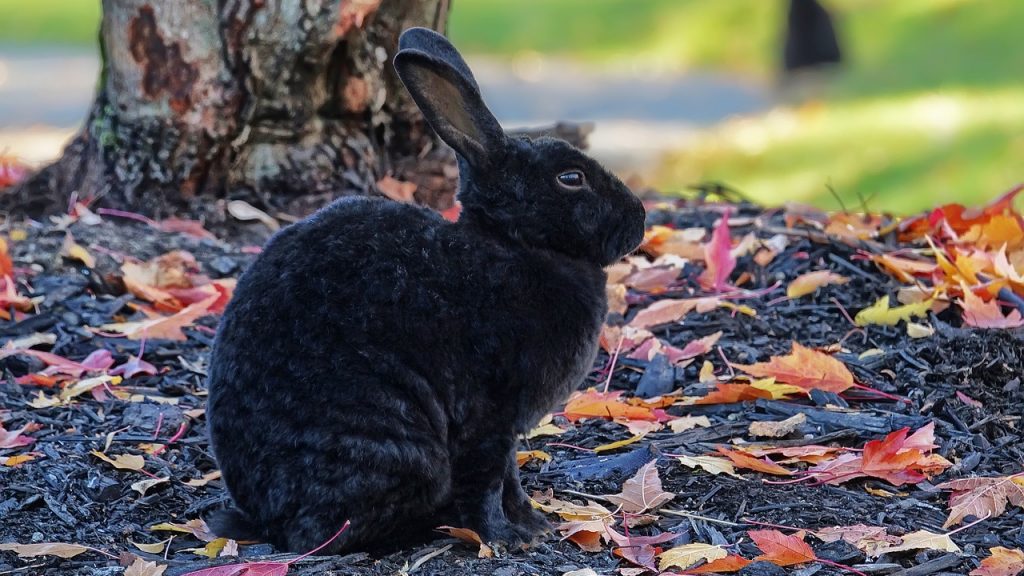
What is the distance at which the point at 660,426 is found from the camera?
14.2ft

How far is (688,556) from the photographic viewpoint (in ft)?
11.2

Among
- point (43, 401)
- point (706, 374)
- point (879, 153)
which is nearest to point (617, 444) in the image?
point (706, 374)

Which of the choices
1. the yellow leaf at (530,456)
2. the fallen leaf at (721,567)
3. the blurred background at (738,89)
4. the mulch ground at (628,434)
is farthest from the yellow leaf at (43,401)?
the blurred background at (738,89)

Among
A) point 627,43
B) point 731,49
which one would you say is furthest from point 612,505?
point 627,43

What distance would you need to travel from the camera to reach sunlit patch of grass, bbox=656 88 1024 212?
11086 millimetres

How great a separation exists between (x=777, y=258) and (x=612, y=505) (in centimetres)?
217

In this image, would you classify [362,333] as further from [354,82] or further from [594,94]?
[594,94]

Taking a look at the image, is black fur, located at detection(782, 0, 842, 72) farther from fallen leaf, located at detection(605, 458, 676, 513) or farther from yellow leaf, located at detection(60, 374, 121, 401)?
fallen leaf, located at detection(605, 458, 676, 513)

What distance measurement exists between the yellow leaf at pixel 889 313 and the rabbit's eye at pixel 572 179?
190 centimetres

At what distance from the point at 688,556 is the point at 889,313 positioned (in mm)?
1963

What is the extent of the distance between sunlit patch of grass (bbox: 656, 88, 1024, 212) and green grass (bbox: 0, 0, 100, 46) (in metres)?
15.4

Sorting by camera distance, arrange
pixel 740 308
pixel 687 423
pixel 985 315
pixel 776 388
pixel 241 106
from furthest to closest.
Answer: pixel 241 106
pixel 740 308
pixel 985 315
pixel 776 388
pixel 687 423

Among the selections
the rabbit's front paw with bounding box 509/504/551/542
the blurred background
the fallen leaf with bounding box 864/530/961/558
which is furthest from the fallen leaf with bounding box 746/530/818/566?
the blurred background

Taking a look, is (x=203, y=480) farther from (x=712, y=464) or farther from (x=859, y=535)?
(x=859, y=535)
